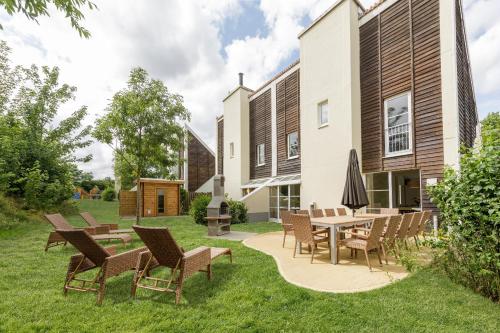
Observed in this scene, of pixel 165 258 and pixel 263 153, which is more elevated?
pixel 263 153

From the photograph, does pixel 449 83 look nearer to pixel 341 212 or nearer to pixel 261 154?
pixel 341 212

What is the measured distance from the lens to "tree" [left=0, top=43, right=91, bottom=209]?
14.2m

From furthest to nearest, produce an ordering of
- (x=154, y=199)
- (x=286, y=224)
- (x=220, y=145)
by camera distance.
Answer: (x=220, y=145), (x=154, y=199), (x=286, y=224)

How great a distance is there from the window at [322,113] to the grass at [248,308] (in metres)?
9.02

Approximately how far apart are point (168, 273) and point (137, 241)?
415cm

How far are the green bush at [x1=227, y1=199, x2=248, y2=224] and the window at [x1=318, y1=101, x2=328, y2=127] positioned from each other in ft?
19.6

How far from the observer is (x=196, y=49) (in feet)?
35.9

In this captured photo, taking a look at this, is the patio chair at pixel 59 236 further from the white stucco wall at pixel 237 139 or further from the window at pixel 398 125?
the white stucco wall at pixel 237 139

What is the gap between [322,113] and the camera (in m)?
13.4

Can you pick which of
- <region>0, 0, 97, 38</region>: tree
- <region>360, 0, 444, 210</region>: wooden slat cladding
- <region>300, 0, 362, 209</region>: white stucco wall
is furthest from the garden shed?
<region>0, 0, 97, 38</region>: tree

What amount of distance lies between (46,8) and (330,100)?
37.4ft

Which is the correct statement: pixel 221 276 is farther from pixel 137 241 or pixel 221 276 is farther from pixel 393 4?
pixel 393 4

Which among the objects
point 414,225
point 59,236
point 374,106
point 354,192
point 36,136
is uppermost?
point 374,106

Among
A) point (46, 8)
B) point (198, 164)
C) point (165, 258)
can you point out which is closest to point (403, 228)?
point (165, 258)
